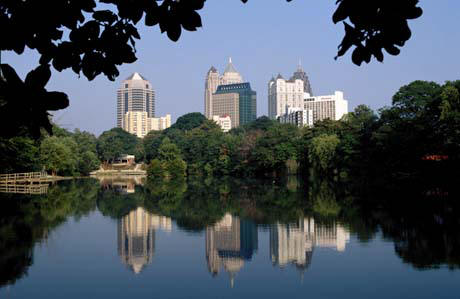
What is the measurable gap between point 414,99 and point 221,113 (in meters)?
123

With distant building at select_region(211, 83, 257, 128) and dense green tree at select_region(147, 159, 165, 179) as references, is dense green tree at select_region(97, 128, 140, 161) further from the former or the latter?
distant building at select_region(211, 83, 257, 128)

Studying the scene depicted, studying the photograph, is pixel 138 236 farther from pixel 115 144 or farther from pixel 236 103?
pixel 236 103

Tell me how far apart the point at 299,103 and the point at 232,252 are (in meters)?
153

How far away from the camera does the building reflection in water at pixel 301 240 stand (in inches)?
456

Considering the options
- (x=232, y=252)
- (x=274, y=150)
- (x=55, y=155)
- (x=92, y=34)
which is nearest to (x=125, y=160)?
(x=55, y=155)

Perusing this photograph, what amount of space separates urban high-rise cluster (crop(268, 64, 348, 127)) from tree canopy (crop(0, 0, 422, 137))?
314 ft

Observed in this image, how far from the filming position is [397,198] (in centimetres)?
2253

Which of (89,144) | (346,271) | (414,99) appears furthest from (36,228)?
(89,144)

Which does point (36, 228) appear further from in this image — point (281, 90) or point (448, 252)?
point (281, 90)

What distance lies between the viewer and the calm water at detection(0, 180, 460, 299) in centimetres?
911

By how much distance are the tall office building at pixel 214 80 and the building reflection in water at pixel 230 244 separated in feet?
464

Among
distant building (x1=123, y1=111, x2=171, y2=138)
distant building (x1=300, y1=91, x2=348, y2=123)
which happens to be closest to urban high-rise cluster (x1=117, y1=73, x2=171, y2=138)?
distant building (x1=123, y1=111, x2=171, y2=138)

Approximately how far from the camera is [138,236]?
14812 millimetres

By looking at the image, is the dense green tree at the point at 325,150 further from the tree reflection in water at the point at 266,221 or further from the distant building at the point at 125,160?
the distant building at the point at 125,160
